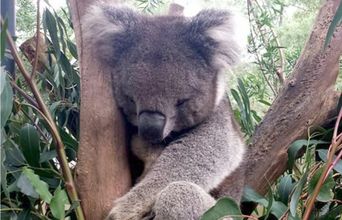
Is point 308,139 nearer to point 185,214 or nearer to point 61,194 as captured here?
point 185,214

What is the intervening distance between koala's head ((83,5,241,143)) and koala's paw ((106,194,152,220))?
0.22 metres

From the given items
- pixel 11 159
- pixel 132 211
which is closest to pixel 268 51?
pixel 132 211

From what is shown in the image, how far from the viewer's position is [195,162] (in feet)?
6.01

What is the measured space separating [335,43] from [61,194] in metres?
1.18

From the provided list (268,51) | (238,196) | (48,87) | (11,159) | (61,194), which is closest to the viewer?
(61,194)

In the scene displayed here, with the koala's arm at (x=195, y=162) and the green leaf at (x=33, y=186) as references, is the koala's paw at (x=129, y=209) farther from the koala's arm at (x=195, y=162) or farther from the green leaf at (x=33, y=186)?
the green leaf at (x=33, y=186)

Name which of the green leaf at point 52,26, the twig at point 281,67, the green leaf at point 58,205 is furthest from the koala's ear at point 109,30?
the twig at point 281,67

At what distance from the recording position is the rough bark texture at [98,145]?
5.11 ft

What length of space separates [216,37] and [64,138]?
2.13 ft

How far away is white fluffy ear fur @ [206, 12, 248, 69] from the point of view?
186 cm

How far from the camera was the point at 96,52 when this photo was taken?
5.84ft

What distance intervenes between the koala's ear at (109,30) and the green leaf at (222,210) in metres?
0.77

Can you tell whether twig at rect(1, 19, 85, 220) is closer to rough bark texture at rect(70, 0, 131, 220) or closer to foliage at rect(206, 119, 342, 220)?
rough bark texture at rect(70, 0, 131, 220)

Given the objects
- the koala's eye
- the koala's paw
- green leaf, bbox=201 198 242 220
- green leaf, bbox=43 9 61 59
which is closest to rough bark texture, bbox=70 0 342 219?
green leaf, bbox=43 9 61 59
